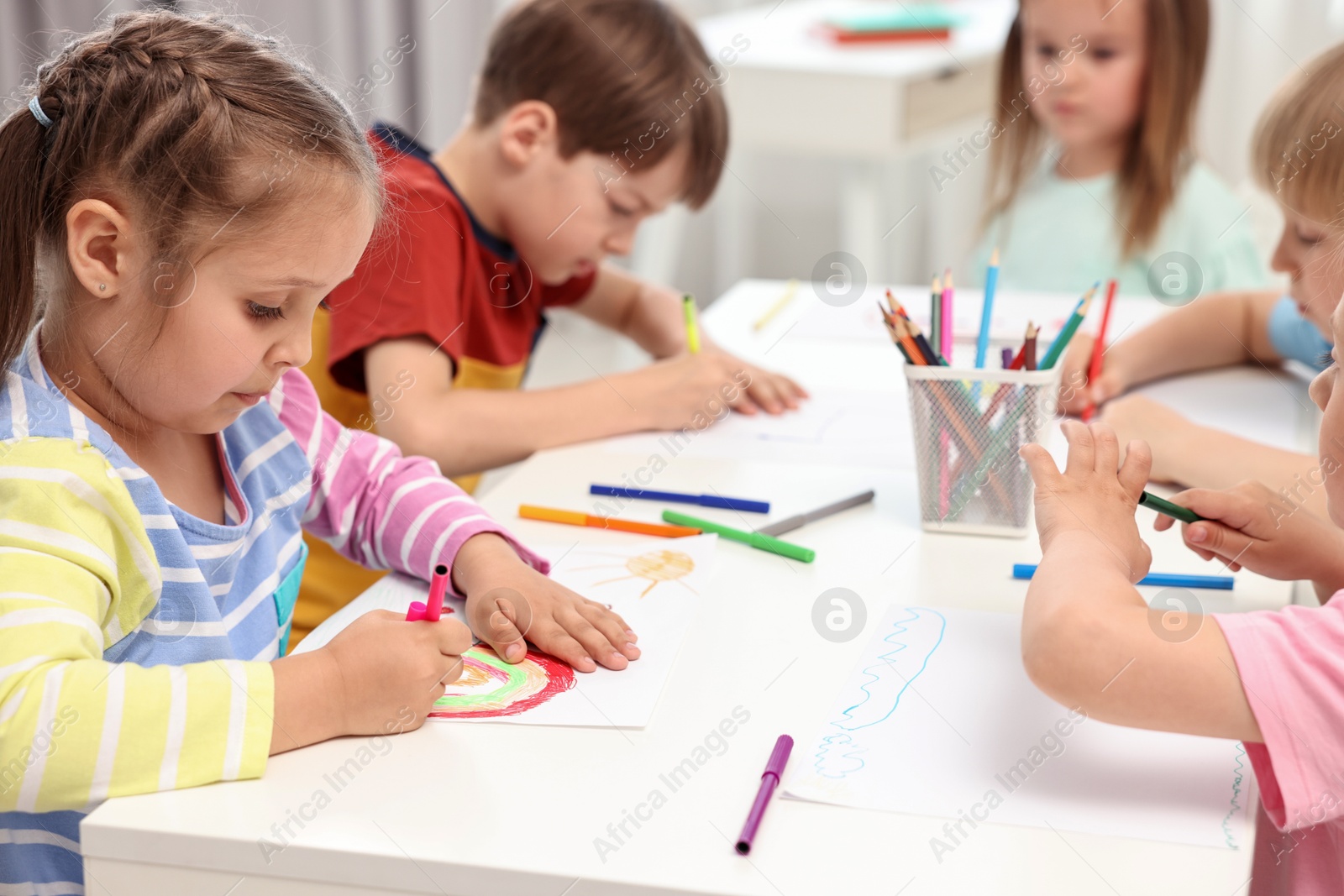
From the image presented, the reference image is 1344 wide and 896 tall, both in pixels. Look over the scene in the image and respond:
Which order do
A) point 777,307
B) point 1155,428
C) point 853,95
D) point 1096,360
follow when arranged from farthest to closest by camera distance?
1. point 853,95
2. point 777,307
3. point 1096,360
4. point 1155,428

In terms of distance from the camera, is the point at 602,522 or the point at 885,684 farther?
the point at 602,522

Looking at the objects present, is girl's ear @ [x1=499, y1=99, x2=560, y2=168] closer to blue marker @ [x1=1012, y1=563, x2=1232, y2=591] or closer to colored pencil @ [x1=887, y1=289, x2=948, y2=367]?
colored pencil @ [x1=887, y1=289, x2=948, y2=367]

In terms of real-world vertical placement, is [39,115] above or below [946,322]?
above

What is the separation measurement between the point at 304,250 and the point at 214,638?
0.23m

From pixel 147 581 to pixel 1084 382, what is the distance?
2.68 feet

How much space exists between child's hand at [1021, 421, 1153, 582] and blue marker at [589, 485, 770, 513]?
244 mm

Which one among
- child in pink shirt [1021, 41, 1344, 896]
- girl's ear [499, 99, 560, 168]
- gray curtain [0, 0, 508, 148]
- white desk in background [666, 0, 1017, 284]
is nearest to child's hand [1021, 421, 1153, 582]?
child in pink shirt [1021, 41, 1344, 896]

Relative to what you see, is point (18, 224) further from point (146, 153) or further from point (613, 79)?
point (613, 79)

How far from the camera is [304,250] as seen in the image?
69 cm

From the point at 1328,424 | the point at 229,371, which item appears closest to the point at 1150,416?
the point at 1328,424

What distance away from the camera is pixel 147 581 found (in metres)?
0.67

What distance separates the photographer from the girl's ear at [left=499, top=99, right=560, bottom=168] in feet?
3.93

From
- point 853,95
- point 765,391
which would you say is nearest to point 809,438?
point 765,391

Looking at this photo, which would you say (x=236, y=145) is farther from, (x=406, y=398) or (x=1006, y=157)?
(x=1006, y=157)
